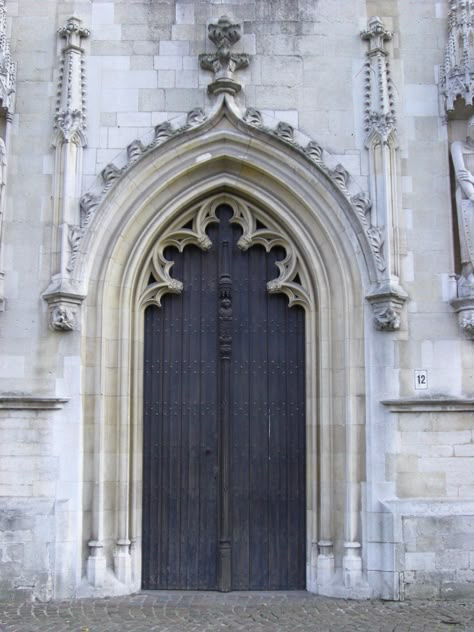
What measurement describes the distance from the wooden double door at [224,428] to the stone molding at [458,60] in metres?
2.97

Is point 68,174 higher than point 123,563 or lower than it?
higher

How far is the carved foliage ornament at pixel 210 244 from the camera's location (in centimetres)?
1044

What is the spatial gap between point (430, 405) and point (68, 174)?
5.25 metres

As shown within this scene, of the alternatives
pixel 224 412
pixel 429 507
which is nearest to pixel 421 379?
pixel 429 507

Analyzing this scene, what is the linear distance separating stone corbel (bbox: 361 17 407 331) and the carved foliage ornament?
3.56ft

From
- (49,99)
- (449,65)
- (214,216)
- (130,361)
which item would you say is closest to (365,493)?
(130,361)

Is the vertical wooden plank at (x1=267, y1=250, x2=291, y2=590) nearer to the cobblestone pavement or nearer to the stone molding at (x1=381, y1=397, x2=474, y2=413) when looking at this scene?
the cobblestone pavement

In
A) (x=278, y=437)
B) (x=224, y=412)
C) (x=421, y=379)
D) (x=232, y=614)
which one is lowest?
(x=232, y=614)

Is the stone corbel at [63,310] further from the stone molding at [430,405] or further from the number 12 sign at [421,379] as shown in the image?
the number 12 sign at [421,379]

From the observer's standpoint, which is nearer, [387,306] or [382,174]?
[387,306]

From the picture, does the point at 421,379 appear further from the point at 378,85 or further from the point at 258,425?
the point at 378,85

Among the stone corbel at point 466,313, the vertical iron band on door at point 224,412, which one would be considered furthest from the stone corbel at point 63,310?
the stone corbel at point 466,313

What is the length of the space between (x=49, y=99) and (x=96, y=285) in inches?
100.0

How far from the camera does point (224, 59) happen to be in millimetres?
10328
